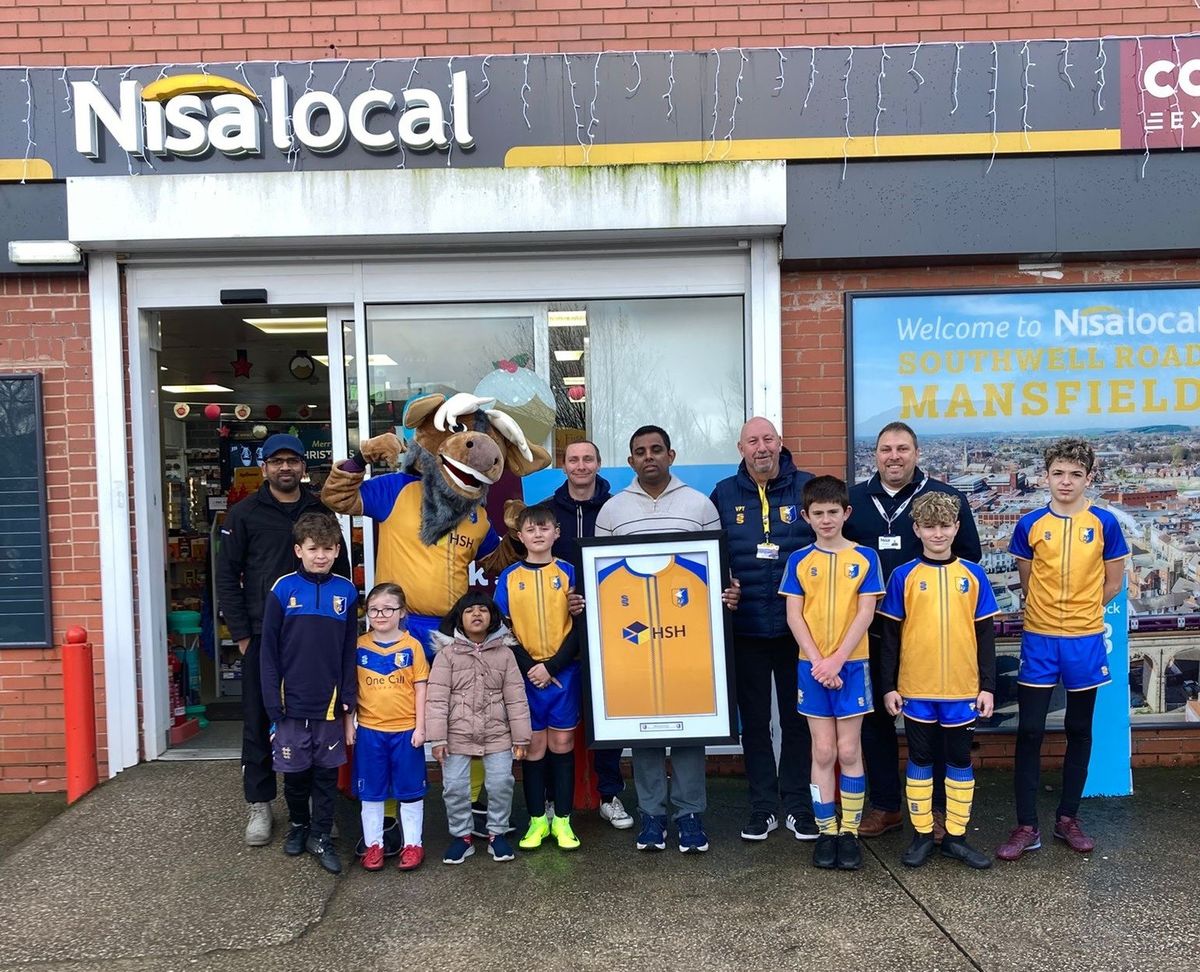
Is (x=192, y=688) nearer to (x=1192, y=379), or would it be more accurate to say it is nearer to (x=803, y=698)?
(x=803, y=698)

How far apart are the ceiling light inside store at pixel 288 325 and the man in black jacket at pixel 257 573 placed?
2254mm

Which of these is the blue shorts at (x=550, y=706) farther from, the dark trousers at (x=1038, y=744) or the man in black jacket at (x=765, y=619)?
the dark trousers at (x=1038, y=744)

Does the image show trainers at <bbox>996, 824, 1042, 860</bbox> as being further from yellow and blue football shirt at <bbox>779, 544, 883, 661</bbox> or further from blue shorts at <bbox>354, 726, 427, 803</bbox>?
blue shorts at <bbox>354, 726, 427, 803</bbox>

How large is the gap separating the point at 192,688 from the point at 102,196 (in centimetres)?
348

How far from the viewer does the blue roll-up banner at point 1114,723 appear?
489 cm

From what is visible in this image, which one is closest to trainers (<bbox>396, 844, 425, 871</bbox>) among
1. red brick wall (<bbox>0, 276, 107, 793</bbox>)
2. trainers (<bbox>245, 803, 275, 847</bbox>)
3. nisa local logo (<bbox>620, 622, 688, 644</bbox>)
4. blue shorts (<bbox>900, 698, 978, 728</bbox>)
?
trainers (<bbox>245, 803, 275, 847</bbox>)

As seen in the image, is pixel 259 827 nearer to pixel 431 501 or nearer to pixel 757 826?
pixel 431 501

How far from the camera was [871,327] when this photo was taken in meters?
5.34

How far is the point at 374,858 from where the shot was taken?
4.16 metres

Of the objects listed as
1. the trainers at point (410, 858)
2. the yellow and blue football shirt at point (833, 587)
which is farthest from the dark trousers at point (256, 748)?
the yellow and blue football shirt at point (833, 587)

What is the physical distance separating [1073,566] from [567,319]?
3020 mm

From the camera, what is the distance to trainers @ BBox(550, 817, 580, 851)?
14.2ft

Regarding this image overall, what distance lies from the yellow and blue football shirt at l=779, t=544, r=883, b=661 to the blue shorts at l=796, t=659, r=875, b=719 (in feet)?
0.21

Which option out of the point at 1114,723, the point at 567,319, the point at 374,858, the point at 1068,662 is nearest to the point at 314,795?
the point at 374,858
